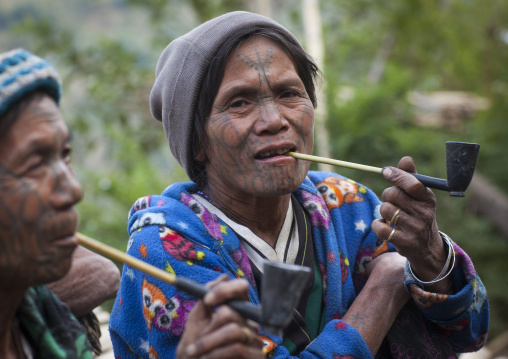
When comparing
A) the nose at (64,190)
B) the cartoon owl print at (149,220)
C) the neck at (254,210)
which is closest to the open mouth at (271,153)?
the neck at (254,210)

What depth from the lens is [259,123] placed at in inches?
81.0

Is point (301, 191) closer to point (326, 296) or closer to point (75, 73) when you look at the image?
point (326, 296)

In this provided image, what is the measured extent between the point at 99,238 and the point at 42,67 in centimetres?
399

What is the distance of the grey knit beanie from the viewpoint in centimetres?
209

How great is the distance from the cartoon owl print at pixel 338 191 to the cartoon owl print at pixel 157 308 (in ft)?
2.64

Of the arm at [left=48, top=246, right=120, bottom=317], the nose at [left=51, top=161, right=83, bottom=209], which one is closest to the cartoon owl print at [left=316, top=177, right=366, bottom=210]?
the arm at [left=48, top=246, right=120, bottom=317]

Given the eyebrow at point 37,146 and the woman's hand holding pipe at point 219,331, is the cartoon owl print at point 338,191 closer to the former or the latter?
the woman's hand holding pipe at point 219,331

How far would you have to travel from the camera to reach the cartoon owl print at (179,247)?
1.97m

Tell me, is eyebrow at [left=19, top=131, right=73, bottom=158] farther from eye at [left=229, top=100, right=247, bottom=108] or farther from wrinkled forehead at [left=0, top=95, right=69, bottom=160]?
eye at [left=229, top=100, right=247, bottom=108]

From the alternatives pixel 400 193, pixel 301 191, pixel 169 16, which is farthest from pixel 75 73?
pixel 400 193

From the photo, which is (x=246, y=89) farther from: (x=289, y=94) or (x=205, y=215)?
(x=205, y=215)

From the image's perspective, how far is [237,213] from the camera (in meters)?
2.21

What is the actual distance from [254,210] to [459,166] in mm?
723

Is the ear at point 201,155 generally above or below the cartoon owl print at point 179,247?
above
